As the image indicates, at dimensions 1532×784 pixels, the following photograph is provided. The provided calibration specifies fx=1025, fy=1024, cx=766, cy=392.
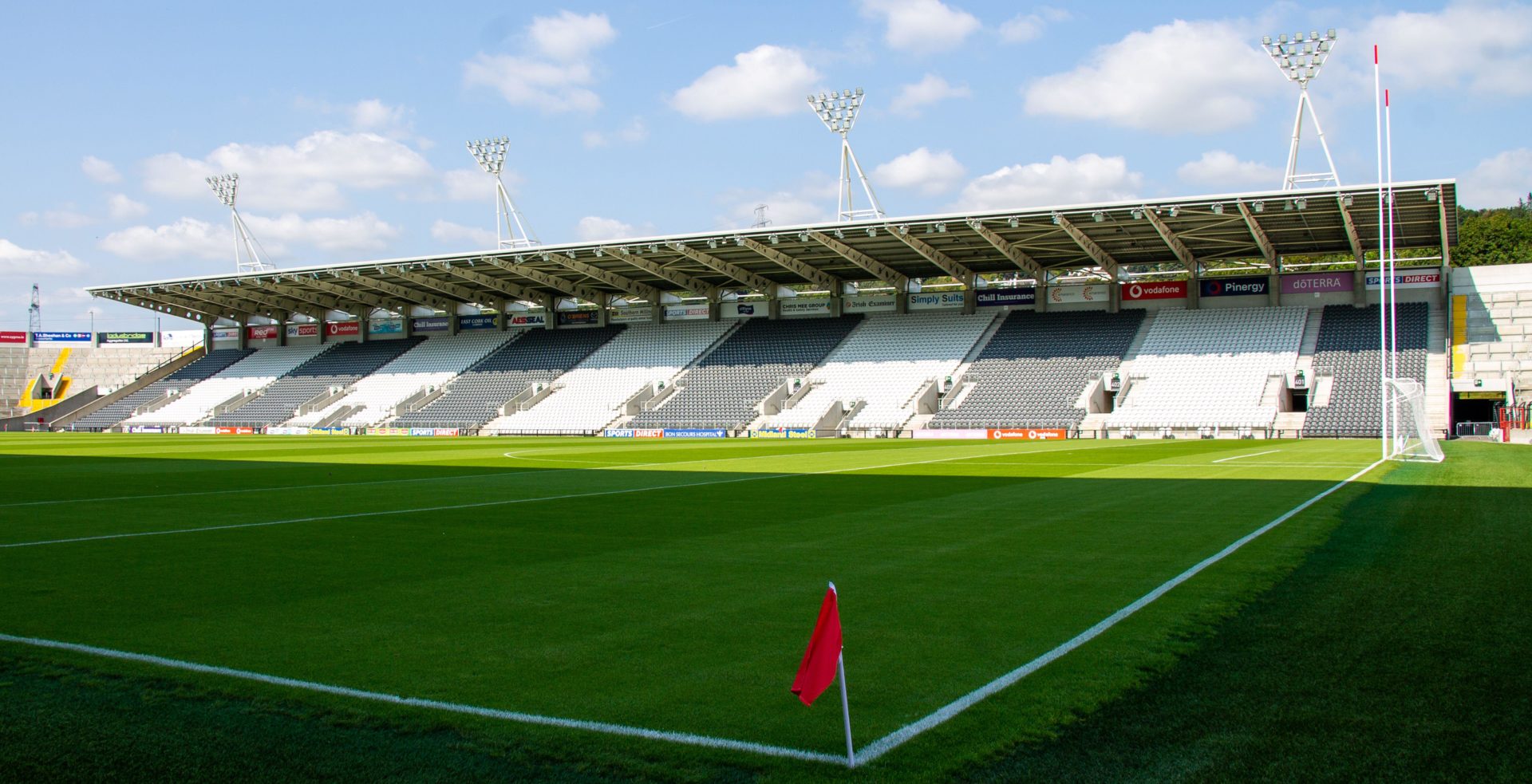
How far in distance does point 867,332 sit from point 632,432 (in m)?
14.6

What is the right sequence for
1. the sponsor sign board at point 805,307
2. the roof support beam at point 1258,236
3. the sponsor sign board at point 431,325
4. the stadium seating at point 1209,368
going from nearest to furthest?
1. the roof support beam at point 1258,236
2. the stadium seating at point 1209,368
3. the sponsor sign board at point 805,307
4. the sponsor sign board at point 431,325

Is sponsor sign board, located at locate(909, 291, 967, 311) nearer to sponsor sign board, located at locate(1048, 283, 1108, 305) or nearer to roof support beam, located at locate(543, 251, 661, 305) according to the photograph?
sponsor sign board, located at locate(1048, 283, 1108, 305)

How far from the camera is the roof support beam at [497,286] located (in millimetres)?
55781

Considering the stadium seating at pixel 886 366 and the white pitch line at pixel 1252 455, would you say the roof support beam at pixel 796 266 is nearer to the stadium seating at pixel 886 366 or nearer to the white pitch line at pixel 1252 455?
the stadium seating at pixel 886 366

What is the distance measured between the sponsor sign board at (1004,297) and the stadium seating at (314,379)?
37134 mm

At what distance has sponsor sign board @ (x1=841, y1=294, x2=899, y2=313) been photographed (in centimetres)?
5891

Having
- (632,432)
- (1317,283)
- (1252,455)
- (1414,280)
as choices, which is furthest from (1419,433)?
(632,432)

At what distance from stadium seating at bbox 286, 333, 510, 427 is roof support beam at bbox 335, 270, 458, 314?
2.17 metres

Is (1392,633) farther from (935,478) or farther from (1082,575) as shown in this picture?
(935,478)

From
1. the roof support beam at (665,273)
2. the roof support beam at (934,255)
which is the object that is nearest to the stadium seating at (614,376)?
the roof support beam at (665,273)

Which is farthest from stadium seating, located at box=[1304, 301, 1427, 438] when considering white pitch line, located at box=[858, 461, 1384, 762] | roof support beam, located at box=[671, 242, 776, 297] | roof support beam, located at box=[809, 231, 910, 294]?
white pitch line, located at box=[858, 461, 1384, 762]

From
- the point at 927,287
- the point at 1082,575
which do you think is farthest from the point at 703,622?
the point at 927,287

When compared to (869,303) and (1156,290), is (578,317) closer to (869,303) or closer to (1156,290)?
(869,303)

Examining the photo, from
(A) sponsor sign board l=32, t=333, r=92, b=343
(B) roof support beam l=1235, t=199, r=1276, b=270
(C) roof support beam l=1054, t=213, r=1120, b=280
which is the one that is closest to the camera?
(B) roof support beam l=1235, t=199, r=1276, b=270
